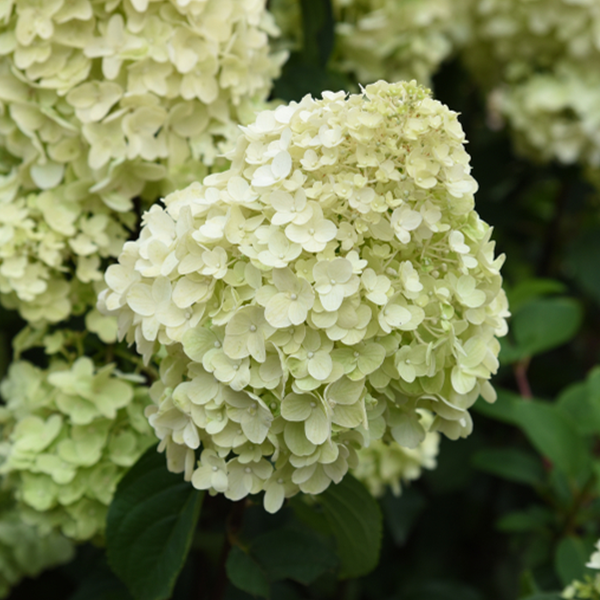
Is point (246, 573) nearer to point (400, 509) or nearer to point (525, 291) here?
point (400, 509)

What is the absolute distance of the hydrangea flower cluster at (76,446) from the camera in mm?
814

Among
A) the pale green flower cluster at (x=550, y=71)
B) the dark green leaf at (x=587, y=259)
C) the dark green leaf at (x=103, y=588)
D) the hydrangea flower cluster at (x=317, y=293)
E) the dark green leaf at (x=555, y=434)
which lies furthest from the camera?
the dark green leaf at (x=587, y=259)

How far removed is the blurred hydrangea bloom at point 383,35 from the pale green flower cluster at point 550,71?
138 millimetres

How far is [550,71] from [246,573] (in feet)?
3.74

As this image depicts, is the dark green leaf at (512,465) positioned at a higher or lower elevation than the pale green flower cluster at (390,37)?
lower

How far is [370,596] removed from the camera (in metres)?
1.42

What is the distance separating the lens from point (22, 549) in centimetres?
102

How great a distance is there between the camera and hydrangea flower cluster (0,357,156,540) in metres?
0.81

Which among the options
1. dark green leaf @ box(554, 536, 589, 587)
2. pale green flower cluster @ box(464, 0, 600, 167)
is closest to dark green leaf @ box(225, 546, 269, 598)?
dark green leaf @ box(554, 536, 589, 587)

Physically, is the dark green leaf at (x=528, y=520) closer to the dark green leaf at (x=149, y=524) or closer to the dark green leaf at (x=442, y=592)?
the dark green leaf at (x=442, y=592)

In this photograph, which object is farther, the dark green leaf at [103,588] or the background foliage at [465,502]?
the dark green leaf at [103,588]

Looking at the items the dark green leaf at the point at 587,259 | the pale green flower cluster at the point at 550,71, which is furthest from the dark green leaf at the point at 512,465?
the pale green flower cluster at the point at 550,71

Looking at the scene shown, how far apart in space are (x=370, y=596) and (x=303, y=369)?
3.38ft

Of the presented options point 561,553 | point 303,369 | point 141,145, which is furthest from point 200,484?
point 561,553
